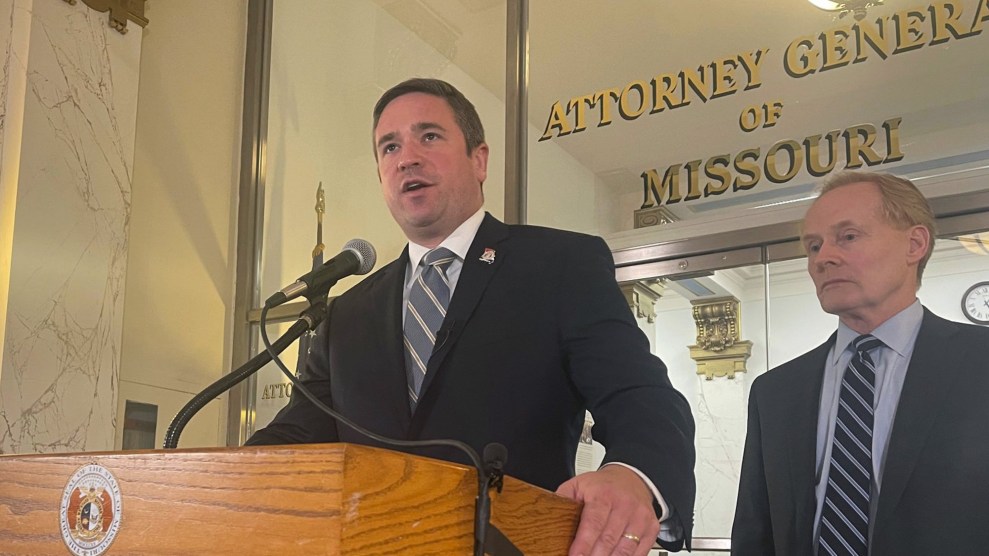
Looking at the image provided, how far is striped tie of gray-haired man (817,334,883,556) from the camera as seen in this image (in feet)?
8.28

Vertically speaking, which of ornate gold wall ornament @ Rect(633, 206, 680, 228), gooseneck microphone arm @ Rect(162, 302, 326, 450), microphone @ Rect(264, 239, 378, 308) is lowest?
gooseneck microphone arm @ Rect(162, 302, 326, 450)

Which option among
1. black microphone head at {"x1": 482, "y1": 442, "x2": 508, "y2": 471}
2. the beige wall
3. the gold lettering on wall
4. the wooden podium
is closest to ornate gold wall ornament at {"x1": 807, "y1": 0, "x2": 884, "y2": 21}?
the gold lettering on wall

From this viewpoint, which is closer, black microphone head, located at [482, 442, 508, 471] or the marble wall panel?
black microphone head, located at [482, 442, 508, 471]

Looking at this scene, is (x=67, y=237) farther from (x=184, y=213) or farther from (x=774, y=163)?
(x=774, y=163)

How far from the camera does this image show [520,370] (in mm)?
1666

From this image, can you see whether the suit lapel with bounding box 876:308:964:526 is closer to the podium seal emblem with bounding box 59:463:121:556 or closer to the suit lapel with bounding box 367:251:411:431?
the suit lapel with bounding box 367:251:411:431

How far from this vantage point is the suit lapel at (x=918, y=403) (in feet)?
8.26

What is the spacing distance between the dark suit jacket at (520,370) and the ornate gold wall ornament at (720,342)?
2197mm

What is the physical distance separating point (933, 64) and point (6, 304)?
362 cm

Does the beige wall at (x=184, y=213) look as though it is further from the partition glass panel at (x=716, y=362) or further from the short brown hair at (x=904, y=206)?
the short brown hair at (x=904, y=206)

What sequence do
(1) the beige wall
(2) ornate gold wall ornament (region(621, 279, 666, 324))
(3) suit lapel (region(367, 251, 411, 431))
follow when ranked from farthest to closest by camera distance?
(1) the beige wall < (2) ornate gold wall ornament (region(621, 279, 666, 324)) < (3) suit lapel (region(367, 251, 411, 431))

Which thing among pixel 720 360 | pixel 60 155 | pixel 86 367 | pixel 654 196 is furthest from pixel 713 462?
pixel 60 155

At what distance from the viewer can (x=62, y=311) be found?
15.0ft

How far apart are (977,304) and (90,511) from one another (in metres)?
3.06
